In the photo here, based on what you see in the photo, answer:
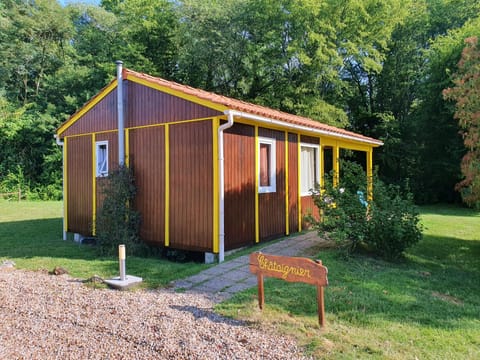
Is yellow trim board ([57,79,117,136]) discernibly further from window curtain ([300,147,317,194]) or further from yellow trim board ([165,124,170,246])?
window curtain ([300,147,317,194])

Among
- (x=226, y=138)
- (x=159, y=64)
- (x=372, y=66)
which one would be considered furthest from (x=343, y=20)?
(x=226, y=138)

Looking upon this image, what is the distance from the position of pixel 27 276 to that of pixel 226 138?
154 inches

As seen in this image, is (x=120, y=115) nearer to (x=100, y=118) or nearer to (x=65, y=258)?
(x=100, y=118)

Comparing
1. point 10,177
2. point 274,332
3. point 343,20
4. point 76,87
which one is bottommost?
point 274,332

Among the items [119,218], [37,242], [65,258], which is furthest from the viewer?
[37,242]

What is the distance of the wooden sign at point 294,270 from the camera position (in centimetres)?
357

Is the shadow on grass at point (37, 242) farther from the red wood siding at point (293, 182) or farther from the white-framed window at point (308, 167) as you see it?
the white-framed window at point (308, 167)

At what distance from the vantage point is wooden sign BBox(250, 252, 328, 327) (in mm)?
3570

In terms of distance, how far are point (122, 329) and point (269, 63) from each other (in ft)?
57.1

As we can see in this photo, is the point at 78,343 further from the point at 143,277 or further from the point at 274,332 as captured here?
the point at 143,277

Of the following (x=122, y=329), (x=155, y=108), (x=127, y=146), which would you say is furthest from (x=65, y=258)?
(x=122, y=329)

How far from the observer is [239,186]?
701 cm

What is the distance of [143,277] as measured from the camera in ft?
18.3

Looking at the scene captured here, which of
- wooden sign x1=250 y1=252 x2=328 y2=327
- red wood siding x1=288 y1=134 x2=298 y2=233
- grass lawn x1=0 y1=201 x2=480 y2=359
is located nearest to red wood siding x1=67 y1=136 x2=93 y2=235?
grass lawn x1=0 y1=201 x2=480 y2=359
